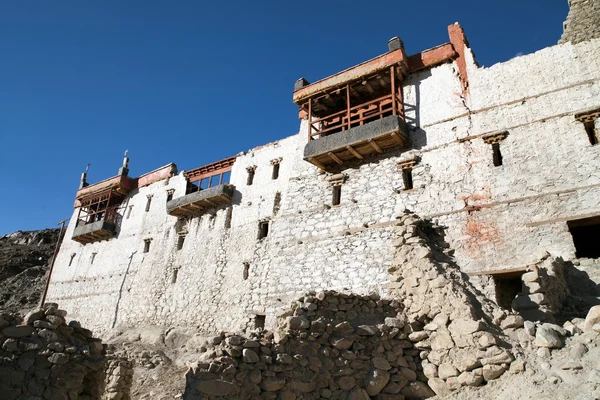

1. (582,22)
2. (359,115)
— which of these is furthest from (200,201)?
(582,22)

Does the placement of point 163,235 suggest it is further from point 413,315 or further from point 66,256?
point 413,315

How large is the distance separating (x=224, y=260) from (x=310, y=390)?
12908 millimetres

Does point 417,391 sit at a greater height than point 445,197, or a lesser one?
lesser

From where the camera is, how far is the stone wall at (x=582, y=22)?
502 inches

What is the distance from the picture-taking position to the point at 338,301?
8742 mm

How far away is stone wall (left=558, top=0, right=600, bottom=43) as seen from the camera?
1276 centimetres

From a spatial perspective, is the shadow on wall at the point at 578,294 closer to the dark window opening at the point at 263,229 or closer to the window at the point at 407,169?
the window at the point at 407,169

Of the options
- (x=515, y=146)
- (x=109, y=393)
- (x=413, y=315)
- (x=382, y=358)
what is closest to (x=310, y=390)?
(x=382, y=358)

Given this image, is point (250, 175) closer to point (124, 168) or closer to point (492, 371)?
point (124, 168)

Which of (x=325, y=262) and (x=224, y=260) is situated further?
(x=224, y=260)

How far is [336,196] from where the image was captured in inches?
591

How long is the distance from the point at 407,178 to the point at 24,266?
34.0 meters

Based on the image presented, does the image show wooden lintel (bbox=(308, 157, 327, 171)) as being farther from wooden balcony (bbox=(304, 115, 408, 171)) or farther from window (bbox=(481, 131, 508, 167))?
window (bbox=(481, 131, 508, 167))

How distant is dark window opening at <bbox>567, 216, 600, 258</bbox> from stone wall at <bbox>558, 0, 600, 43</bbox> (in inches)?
225
